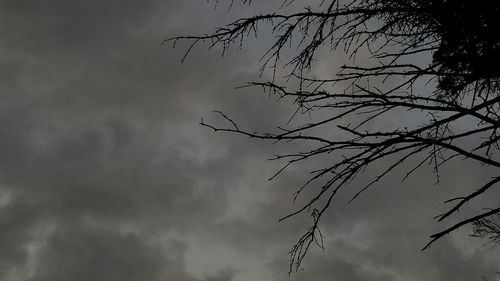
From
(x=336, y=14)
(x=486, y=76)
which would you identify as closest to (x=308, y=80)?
(x=336, y=14)

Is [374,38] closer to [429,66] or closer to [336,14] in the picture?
[336,14]

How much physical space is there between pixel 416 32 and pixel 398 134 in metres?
1.11

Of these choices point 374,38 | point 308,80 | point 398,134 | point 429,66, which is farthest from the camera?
point 374,38

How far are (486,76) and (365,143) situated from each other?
1.01 metres

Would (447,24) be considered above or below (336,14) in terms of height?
below

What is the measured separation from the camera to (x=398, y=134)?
2.38m

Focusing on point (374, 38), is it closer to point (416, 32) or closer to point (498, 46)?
point (416, 32)

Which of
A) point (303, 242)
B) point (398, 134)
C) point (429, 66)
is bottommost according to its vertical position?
point (303, 242)

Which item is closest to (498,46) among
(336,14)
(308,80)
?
(336,14)

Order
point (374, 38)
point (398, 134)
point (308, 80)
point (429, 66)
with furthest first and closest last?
1. point (374, 38)
2. point (308, 80)
3. point (429, 66)
4. point (398, 134)

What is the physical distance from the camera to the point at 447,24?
9.05ft

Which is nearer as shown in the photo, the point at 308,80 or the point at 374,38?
the point at 308,80

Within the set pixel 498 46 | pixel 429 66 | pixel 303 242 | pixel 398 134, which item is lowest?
pixel 303 242

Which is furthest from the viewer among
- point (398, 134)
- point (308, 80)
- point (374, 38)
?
point (374, 38)
